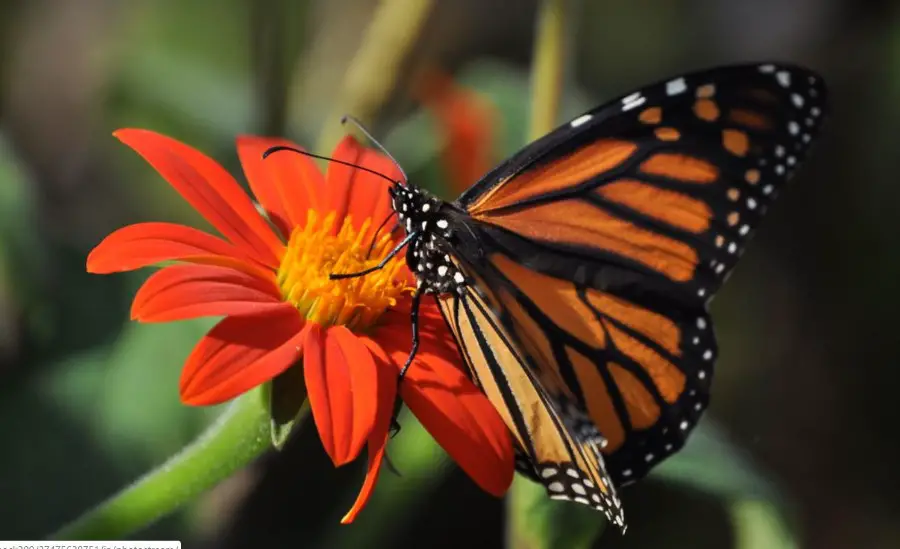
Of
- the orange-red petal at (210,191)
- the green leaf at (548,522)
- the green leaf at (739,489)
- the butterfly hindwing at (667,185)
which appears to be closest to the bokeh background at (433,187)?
the green leaf at (739,489)

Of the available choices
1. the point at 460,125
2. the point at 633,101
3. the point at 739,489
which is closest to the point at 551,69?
the point at 633,101

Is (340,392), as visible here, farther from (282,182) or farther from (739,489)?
(739,489)

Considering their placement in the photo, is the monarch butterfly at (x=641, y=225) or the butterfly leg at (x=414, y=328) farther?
the monarch butterfly at (x=641, y=225)

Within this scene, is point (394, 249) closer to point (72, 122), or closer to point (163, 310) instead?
point (163, 310)

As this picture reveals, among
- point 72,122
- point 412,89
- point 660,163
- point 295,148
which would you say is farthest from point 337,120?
point 72,122

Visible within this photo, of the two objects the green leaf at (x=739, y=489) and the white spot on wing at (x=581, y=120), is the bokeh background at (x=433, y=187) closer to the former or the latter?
the green leaf at (x=739, y=489)
